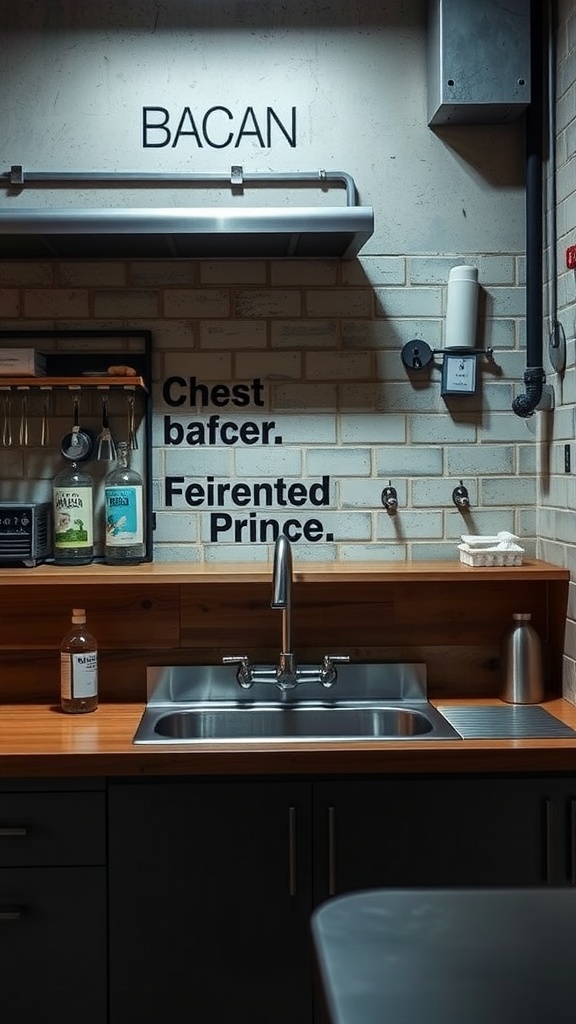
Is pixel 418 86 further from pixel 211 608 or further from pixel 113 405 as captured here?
pixel 211 608

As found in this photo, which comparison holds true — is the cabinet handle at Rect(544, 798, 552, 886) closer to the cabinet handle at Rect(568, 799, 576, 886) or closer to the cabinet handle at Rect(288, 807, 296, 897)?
the cabinet handle at Rect(568, 799, 576, 886)


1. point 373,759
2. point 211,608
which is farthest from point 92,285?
point 373,759

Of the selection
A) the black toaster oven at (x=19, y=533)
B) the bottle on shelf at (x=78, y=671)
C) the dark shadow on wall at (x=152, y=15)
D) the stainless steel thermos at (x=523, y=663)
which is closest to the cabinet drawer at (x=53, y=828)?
the bottle on shelf at (x=78, y=671)

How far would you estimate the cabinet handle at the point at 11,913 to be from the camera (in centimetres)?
196

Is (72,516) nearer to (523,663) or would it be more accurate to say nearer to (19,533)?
(19,533)

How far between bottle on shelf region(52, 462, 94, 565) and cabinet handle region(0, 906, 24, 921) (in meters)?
0.84

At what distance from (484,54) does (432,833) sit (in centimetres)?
189

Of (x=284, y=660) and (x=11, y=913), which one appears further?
(x=284, y=660)

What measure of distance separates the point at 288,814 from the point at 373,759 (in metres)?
0.22

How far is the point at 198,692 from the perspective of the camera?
8.00ft

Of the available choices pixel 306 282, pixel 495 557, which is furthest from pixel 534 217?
pixel 495 557

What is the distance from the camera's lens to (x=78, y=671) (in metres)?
2.31

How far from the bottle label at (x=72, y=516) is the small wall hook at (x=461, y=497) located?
3.20ft

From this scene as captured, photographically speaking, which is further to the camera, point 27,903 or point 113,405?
point 113,405
